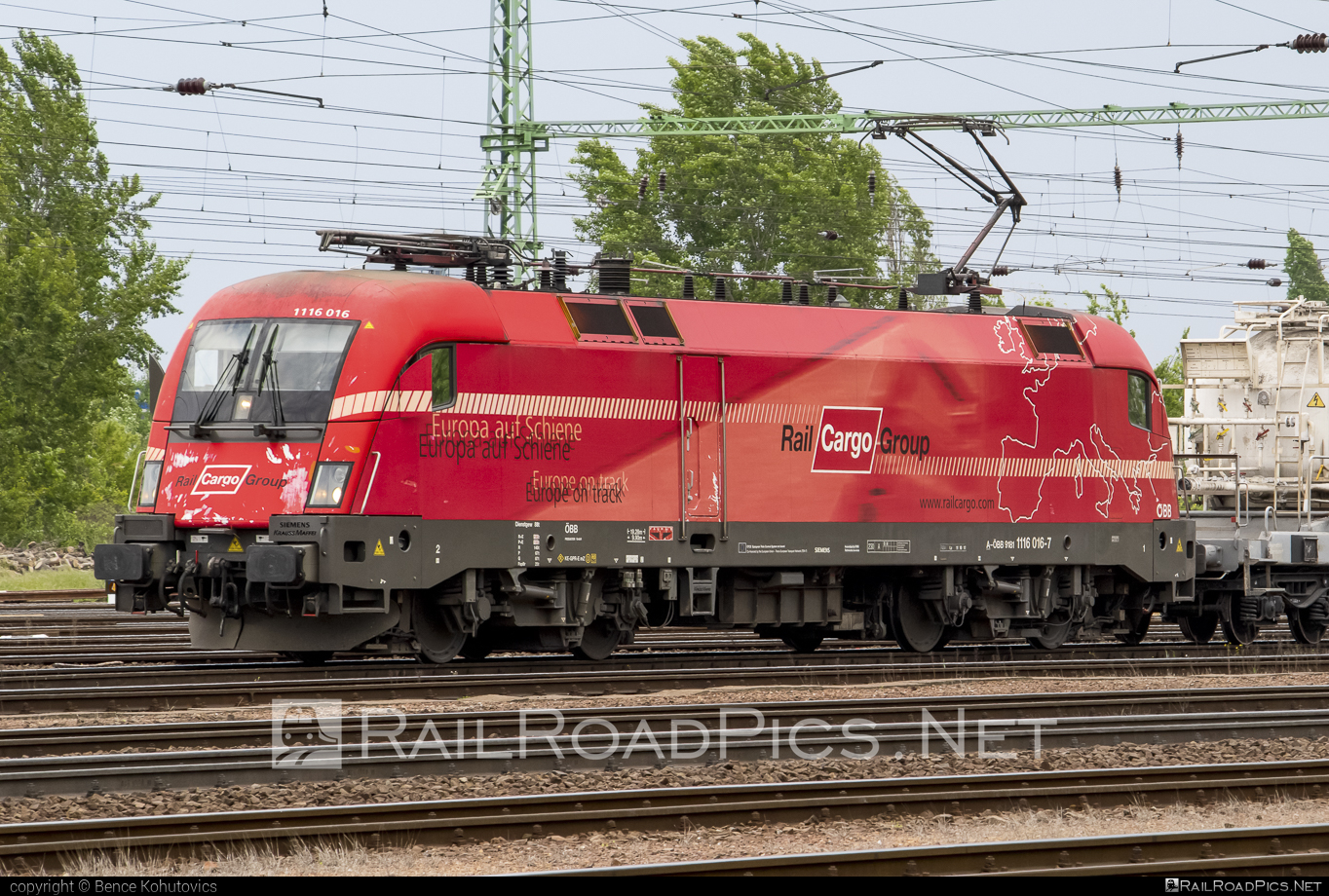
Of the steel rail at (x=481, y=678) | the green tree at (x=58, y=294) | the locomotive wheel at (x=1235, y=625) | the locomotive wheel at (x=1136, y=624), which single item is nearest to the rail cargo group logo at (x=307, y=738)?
the steel rail at (x=481, y=678)

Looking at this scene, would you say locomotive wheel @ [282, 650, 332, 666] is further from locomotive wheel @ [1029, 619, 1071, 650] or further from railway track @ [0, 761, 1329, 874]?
locomotive wheel @ [1029, 619, 1071, 650]

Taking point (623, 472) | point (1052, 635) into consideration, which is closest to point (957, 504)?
point (1052, 635)

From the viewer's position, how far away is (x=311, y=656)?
58.3ft

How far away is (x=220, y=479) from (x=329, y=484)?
4.24 ft

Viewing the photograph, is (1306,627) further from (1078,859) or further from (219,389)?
(1078,859)

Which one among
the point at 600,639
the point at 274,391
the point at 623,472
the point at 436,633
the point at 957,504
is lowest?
the point at 600,639

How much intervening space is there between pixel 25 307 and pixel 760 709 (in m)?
26.9

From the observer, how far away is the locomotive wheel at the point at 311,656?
56.4 feet

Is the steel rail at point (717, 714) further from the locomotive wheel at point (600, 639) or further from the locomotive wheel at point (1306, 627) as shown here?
the locomotive wheel at point (1306, 627)

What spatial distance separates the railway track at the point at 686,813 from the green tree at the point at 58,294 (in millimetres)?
28224

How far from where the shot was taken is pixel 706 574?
58.6ft

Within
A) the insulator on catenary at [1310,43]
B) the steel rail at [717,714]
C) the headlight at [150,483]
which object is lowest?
the steel rail at [717,714]

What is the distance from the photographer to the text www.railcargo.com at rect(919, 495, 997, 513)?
62.6ft
